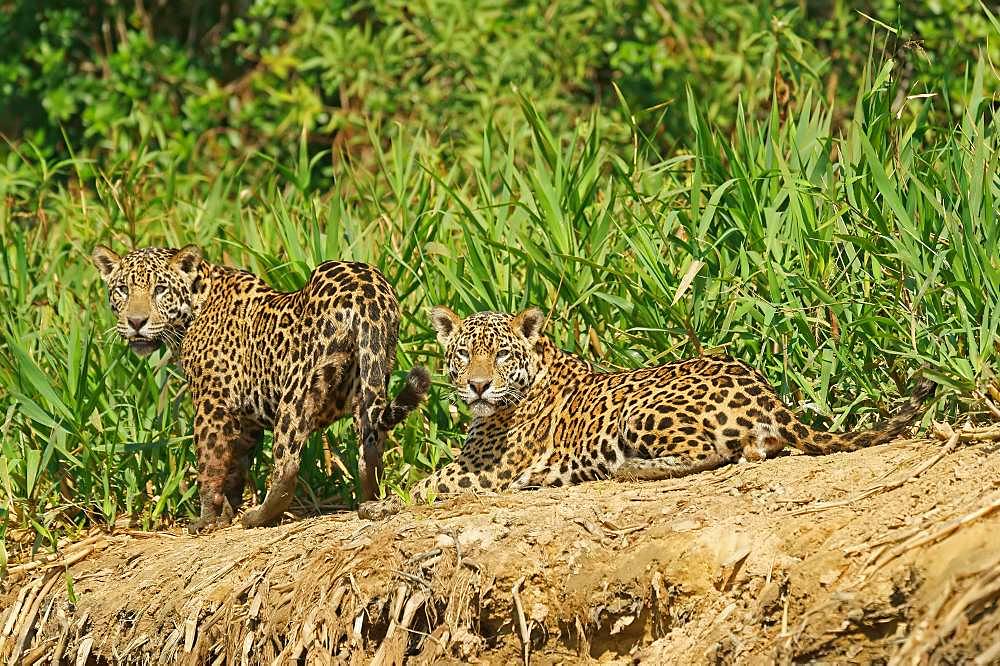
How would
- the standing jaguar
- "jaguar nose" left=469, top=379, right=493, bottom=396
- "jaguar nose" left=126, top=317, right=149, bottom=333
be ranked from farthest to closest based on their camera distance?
"jaguar nose" left=126, top=317, right=149, bottom=333, "jaguar nose" left=469, top=379, right=493, bottom=396, the standing jaguar

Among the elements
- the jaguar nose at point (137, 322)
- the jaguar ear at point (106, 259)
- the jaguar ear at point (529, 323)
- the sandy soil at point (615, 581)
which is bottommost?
the sandy soil at point (615, 581)

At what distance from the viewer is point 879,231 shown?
6180 millimetres

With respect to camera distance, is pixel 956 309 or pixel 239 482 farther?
pixel 239 482

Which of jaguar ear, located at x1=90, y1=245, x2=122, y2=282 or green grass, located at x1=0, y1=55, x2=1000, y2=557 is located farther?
jaguar ear, located at x1=90, y1=245, x2=122, y2=282

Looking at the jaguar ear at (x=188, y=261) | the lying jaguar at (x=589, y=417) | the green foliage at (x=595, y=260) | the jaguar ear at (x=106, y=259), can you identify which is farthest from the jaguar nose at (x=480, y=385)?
the jaguar ear at (x=106, y=259)

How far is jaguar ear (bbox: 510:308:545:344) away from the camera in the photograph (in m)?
6.63

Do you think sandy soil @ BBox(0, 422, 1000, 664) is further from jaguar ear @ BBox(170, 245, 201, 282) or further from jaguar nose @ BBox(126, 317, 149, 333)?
jaguar ear @ BBox(170, 245, 201, 282)

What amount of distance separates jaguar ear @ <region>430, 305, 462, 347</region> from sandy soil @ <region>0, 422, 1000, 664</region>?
0.95 m

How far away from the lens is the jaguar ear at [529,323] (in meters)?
6.63

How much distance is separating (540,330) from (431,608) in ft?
5.88

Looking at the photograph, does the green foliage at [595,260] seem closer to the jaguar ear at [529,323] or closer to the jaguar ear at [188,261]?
the jaguar ear at [529,323]

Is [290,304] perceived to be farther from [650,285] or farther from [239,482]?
[650,285]

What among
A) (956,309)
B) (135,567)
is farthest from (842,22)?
(135,567)

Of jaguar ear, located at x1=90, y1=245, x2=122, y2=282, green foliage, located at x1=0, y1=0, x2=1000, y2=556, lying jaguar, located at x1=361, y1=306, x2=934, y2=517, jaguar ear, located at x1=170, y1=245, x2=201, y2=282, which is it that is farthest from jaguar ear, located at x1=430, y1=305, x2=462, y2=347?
jaguar ear, located at x1=90, y1=245, x2=122, y2=282
